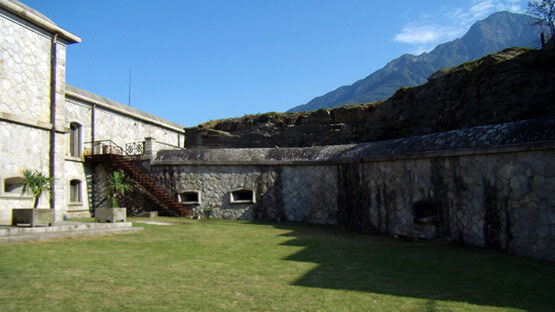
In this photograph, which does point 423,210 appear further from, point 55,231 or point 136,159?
point 136,159

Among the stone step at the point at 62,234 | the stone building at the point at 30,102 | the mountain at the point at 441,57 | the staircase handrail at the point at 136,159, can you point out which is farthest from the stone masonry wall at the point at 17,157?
the mountain at the point at 441,57

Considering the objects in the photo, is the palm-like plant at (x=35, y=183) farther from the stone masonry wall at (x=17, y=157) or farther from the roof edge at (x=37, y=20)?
the roof edge at (x=37, y=20)

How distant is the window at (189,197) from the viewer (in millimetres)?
16047

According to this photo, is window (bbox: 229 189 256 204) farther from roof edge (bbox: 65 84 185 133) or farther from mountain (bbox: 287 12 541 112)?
mountain (bbox: 287 12 541 112)

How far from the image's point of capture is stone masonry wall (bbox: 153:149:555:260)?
7.15m

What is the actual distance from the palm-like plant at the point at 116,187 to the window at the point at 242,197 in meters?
4.71

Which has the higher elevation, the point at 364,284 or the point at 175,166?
the point at 175,166

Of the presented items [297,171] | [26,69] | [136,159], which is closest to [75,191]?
[136,159]

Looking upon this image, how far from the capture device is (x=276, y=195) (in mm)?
15273

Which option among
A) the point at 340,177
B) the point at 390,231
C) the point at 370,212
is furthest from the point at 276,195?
the point at 390,231

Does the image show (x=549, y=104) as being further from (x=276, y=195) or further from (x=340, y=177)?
(x=276, y=195)

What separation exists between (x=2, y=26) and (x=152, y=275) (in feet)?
32.9

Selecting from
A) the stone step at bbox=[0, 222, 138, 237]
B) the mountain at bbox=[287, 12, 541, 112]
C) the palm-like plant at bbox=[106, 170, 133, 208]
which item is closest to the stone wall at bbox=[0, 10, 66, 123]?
the palm-like plant at bbox=[106, 170, 133, 208]

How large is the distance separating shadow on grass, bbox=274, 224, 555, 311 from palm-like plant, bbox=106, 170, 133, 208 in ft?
35.5
